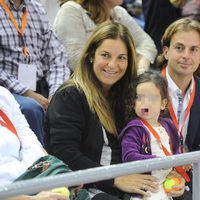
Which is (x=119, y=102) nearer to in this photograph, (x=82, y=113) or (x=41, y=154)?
(x=82, y=113)

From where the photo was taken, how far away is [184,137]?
104 inches

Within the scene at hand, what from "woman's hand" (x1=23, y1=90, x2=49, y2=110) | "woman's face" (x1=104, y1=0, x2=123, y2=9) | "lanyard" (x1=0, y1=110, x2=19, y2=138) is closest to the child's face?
"lanyard" (x1=0, y1=110, x2=19, y2=138)

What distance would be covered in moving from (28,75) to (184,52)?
88 centimetres

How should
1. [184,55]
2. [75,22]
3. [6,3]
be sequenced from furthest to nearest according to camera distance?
[75,22] < [6,3] < [184,55]

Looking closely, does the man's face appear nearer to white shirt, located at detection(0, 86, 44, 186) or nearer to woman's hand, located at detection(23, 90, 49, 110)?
woman's hand, located at detection(23, 90, 49, 110)

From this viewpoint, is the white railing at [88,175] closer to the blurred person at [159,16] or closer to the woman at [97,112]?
the woman at [97,112]

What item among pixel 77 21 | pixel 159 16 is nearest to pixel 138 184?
pixel 77 21

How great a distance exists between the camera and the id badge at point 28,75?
284 centimetres

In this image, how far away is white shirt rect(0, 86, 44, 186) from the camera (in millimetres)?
1891

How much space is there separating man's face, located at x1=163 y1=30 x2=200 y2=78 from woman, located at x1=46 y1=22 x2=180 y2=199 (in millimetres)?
339

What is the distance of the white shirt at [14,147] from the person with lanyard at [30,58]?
0.45 metres

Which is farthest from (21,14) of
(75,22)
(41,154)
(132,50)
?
(41,154)

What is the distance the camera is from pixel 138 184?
6.98 ft

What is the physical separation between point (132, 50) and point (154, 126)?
37 centimetres
